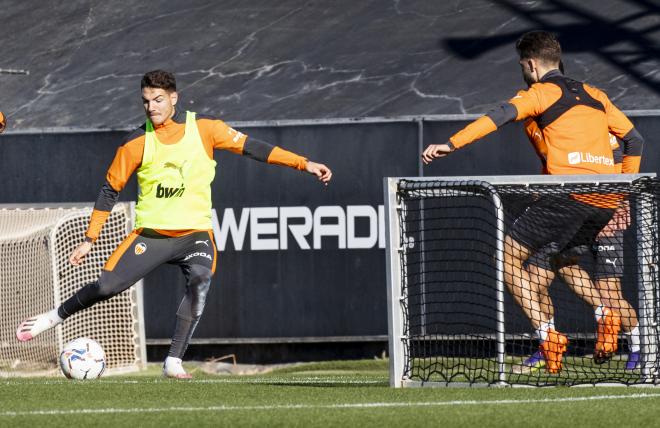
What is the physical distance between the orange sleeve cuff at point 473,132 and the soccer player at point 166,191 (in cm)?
152

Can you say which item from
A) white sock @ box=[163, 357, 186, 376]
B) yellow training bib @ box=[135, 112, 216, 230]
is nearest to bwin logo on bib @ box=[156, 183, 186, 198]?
yellow training bib @ box=[135, 112, 216, 230]

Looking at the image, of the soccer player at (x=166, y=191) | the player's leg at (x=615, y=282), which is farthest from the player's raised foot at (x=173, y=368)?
the player's leg at (x=615, y=282)

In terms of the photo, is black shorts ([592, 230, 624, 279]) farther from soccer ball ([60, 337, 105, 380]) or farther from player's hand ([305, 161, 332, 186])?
soccer ball ([60, 337, 105, 380])

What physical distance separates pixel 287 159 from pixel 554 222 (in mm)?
1759

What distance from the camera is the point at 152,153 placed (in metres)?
8.97

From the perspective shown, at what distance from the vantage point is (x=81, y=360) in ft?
32.3

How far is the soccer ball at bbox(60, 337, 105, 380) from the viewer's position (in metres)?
9.85

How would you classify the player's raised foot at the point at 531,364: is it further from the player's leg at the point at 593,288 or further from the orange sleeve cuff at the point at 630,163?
the orange sleeve cuff at the point at 630,163

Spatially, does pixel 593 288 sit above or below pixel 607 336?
above

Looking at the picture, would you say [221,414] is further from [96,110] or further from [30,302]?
[96,110]

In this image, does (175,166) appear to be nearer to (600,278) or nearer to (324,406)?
(324,406)

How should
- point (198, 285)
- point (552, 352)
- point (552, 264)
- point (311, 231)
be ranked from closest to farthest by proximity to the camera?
point (552, 352) < point (552, 264) < point (198, 285) < point (311, 231)

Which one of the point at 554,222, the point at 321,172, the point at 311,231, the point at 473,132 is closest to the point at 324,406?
the point at 473,132

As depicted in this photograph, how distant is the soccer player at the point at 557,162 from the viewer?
8.31 metres
